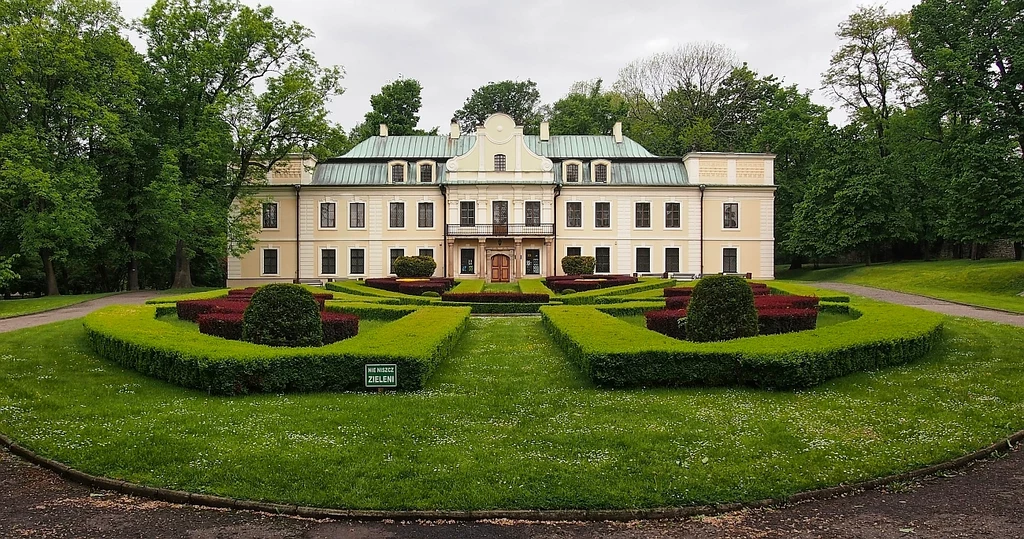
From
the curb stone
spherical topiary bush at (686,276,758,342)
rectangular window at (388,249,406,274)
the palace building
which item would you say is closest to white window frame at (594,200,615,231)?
the palace building

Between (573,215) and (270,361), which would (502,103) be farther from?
(270,361)

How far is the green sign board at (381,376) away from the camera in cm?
870

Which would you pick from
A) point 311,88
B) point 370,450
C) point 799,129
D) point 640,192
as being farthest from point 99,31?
point 799,129

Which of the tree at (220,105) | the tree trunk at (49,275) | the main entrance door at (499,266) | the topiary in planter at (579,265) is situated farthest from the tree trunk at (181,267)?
the topiary in planter at (579,265)

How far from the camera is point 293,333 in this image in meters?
11.0

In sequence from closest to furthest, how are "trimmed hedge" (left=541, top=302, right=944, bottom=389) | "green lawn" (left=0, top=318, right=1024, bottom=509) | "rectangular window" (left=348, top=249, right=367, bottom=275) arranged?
"green lawn" (left=0, top=318, right=1024, bottom=509) < "trimmed hedge" (left=541, top=302, right=944, bottom=389) < "rectangular window" (left=348, top=249, right=367, bottom=275)

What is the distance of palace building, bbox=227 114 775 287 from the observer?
3791 cm

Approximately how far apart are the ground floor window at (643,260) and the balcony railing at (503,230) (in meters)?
5.26

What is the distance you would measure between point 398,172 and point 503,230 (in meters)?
7.07

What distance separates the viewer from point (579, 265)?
118 feet

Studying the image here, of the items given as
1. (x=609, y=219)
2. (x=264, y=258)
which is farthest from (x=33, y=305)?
(x=609, y=219)

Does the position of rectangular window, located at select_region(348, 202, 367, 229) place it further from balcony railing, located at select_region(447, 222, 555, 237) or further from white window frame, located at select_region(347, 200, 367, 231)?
balcony railing, located at select_region(447, 222, 555, 237)

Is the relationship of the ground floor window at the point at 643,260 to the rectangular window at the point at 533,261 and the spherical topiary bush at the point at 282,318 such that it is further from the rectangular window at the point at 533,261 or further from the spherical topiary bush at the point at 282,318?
the spherical topiary bush at the point at 282,318

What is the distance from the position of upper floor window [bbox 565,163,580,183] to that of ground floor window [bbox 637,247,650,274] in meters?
5.41
